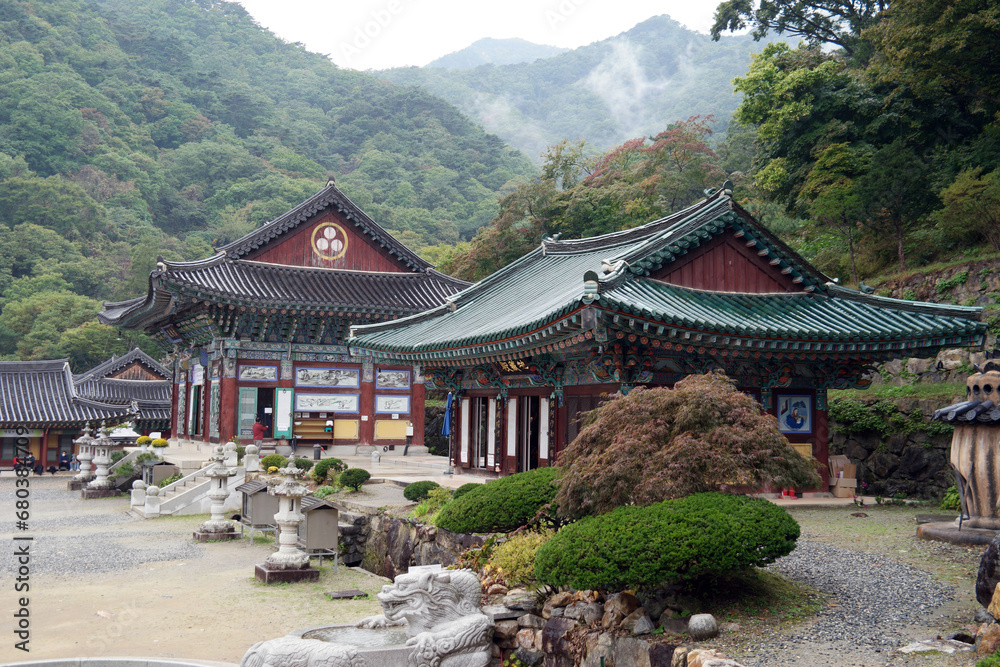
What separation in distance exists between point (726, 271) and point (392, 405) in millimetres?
19212

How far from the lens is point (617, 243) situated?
66.3ft

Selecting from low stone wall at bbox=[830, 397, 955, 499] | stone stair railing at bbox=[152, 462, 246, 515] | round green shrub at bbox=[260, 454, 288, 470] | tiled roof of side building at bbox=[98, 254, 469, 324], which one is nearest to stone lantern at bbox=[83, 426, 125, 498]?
stone stair railing at bbox=[152, 462, 246, 515]

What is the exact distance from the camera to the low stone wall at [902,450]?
17891 millimetres

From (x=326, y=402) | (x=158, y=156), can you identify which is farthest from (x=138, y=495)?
(x=158, y=156)

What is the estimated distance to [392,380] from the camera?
32.7 metres

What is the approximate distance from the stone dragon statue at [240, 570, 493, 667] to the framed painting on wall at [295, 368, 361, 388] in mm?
23141

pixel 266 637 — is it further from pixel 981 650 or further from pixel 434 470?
pixel 434 470

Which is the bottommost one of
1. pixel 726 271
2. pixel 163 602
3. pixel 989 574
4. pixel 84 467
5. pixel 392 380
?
pixel 163 602

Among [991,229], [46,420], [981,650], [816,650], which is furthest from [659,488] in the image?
[46,420]

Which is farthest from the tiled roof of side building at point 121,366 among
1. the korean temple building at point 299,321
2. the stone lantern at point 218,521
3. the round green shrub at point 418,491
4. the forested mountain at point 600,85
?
the forested mountain at point 600,85

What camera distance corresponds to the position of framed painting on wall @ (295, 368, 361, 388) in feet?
102

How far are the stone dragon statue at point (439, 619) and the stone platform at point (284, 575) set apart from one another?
536 centimetres

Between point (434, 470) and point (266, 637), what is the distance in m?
14.5

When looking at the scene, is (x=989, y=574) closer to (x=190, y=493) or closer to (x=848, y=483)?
(x=848, y=483)
